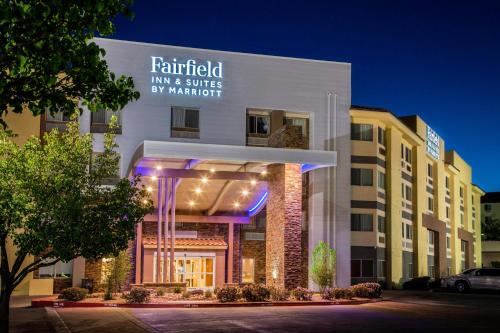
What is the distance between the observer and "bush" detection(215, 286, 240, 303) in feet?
93.9

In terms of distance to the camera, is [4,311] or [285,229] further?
[285,229]

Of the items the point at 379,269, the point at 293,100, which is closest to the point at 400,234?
the point at 379,269

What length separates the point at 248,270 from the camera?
141 ft

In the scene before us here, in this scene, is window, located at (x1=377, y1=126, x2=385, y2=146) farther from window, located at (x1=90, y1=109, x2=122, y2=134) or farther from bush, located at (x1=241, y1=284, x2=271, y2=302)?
bush, located at (x1=241, y1=284, x2=271, y2=302)

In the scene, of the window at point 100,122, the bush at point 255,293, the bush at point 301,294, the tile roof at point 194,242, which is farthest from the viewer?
the tile roof at point 194,242

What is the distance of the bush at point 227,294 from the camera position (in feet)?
93.9

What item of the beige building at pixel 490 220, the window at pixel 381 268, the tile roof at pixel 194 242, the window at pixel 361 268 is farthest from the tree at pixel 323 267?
the beige building at pixel 490 220

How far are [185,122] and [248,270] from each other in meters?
10.9

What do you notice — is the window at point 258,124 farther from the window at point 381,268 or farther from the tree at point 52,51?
the tree at point 52,51

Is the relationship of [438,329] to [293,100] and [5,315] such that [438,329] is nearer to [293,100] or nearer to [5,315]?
[5,315]

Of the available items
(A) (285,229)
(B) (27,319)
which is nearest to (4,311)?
(B) (27,319)

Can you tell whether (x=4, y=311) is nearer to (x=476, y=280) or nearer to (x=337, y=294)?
(x=337, y=294)

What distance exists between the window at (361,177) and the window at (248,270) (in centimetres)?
943

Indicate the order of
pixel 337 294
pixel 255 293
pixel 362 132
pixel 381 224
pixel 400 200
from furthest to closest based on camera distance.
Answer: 1. pixel 400 200
2. pixel 381 224
3. pixel 362 132
4. pixel 337 294
5. pixel 255 293
